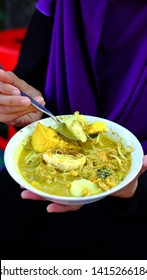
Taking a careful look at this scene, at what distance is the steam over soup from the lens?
0.83 metres

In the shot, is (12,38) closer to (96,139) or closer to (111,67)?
(111,67)

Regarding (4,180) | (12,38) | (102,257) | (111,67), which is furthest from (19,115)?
(12,38)

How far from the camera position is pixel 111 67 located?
3.92 feet

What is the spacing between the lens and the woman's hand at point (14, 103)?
39.5 inches

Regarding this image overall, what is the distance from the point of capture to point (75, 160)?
89cm

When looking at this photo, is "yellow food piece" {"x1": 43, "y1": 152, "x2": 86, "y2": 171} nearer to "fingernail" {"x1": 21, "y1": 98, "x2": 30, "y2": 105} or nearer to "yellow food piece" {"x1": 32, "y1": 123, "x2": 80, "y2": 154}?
"yellow food piece" {"x1": 32, "y1": 123, "x2": 80, "y2": 154}

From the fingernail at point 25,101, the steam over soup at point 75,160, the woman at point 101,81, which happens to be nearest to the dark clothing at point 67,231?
the woman at point 101,81

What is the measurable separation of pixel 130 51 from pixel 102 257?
69cm

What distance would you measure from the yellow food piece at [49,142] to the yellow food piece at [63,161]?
49 millimetres

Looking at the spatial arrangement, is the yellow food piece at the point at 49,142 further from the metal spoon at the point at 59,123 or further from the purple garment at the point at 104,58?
the purple garment at the point at 104,58

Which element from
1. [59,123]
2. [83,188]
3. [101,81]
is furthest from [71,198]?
[101,81]

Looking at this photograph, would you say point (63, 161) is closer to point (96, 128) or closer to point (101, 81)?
point (96, 128)

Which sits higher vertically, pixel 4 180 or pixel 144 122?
pixel 144 122

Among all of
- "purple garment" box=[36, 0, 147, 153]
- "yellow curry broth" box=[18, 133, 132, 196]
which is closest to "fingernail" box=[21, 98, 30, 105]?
"yellow curry broth" box=[18, 133, 132, 196]
